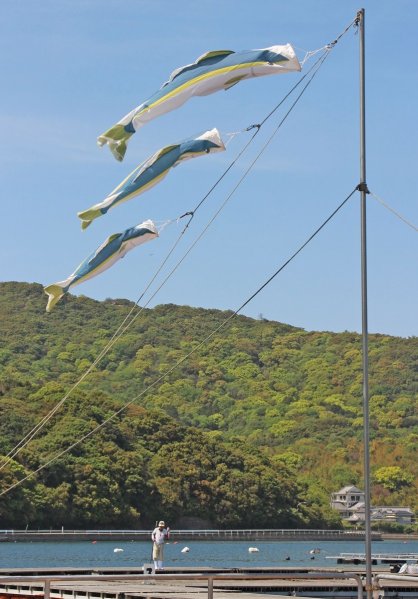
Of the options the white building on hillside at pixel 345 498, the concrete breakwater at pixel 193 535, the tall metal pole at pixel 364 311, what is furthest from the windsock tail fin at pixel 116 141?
the white building on hillside at pixel 345 498

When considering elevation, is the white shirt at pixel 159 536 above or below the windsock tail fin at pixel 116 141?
below

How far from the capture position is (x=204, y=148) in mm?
16766

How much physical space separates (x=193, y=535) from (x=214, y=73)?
10845 cm

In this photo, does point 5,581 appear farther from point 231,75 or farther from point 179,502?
point 179,502

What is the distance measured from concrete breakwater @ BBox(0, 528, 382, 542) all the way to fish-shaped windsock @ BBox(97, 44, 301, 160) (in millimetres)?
91804

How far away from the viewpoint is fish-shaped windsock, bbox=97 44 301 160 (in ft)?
54.2

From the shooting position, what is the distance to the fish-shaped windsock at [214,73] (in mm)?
16516

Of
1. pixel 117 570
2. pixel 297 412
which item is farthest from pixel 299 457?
pixel 117 570

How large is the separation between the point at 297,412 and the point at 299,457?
92.7 feet

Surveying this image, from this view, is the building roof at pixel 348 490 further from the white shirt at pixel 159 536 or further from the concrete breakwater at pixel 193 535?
the white shirt at pixel 159 536

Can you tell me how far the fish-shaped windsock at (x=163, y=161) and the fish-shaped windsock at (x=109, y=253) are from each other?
1.60ft

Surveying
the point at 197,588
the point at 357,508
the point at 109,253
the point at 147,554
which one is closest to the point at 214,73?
the point at 109,253

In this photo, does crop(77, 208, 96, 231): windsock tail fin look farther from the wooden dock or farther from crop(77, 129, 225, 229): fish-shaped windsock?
the wooden dock

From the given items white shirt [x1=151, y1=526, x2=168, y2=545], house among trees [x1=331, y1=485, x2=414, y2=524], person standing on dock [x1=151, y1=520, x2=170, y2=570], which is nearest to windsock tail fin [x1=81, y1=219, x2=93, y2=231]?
person standing on dock [x1=151, y1=520, x2=170, y2=570]
